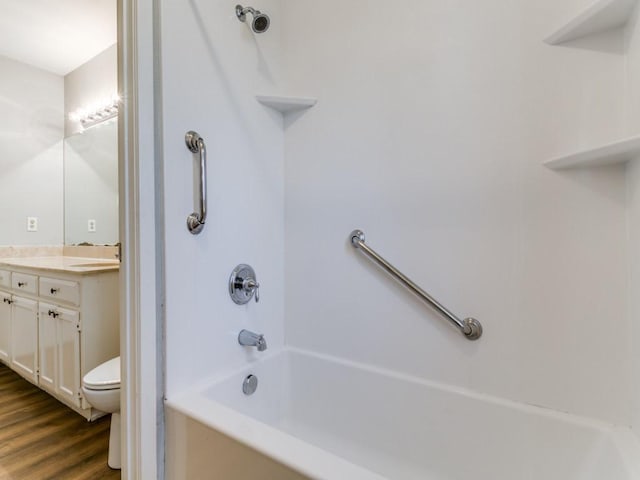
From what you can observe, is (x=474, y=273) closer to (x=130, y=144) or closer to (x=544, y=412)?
(x=544, y=412)

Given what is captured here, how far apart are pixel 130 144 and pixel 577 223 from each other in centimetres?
148

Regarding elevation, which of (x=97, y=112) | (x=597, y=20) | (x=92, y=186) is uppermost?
(x=97, y=112)

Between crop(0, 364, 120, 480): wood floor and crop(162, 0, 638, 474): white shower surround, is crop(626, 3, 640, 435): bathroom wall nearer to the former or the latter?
crop(162, 0, 638, 474): white shower surround

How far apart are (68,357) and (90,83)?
242 centimetres

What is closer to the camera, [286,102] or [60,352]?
[286,102]

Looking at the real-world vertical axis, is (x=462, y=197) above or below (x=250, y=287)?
above

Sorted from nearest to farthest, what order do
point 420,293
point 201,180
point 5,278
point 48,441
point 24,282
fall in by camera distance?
1. point 201,180
2. point 420,293
3. point 48,441
4. point 24,282
5. point 5,278

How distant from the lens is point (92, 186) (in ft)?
9.34

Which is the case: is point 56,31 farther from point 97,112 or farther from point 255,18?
point 255,18

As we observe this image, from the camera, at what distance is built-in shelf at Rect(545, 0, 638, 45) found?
877 millimetres

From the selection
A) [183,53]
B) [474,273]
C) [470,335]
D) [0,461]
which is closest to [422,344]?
[470,335]

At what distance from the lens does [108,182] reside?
8.73 ft

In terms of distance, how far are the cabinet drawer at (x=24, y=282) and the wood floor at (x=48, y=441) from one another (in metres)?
0.74

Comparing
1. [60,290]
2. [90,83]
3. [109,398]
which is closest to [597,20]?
[109,398]
